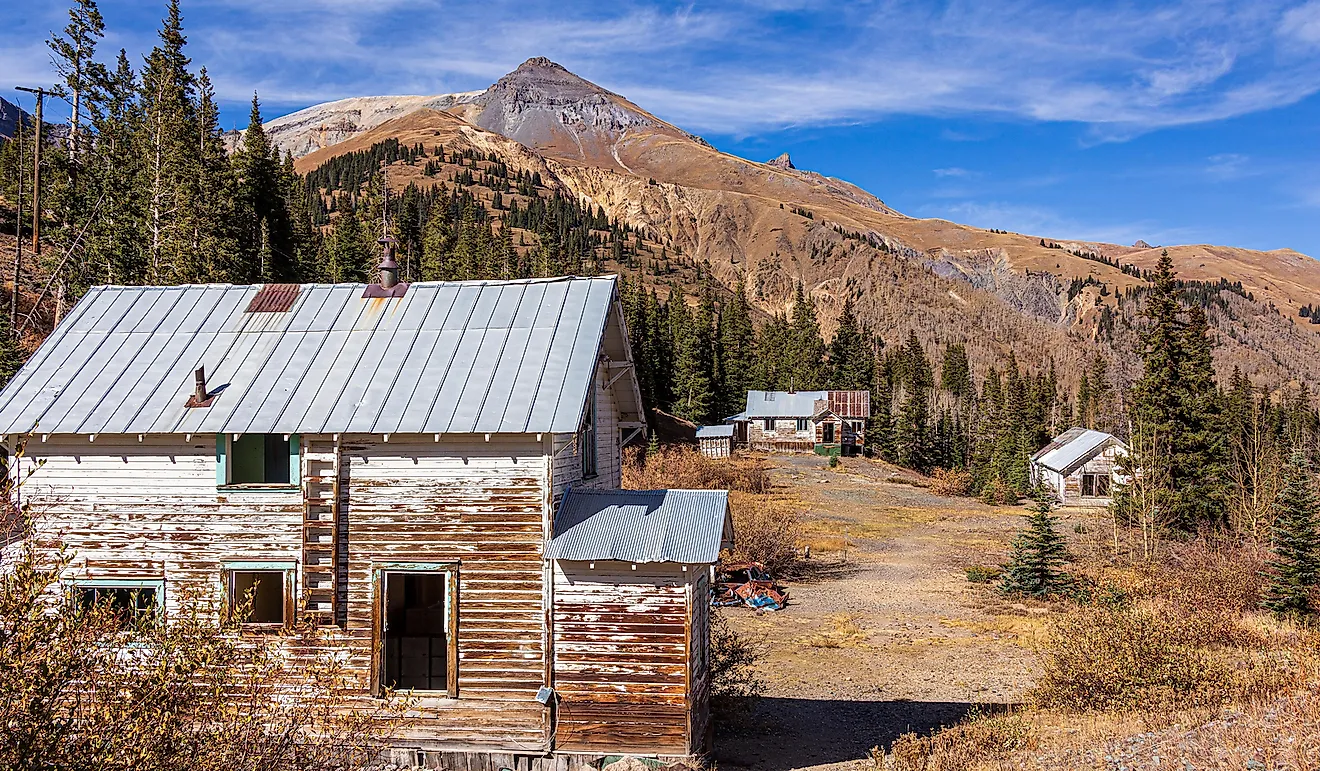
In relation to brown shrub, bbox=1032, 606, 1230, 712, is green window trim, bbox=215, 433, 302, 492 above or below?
above

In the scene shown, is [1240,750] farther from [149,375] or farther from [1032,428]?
[1032,428]

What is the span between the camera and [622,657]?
12641 millimetres

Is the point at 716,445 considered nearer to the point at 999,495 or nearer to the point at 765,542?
the point at 999,495

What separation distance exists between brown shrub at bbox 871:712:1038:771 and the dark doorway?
7593mm

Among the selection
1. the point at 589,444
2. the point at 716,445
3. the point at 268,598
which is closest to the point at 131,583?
the point at 268,598

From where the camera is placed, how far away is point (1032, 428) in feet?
272

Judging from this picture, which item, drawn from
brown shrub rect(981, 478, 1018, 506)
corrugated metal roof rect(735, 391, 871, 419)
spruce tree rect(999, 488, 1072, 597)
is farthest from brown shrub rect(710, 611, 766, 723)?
corrugated metal roof rect(735, 391, 871, 419)

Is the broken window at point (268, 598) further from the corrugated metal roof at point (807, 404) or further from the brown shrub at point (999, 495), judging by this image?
the corrugated metal roof at point (807, 404)

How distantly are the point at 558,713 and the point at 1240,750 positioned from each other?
8646 mm

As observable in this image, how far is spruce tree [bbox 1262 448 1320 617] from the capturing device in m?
22.2

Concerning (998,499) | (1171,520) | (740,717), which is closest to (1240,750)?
(740,717)

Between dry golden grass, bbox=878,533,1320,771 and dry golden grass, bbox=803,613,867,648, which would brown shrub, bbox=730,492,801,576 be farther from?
dry golden grass, bbox=878,533,1320,771

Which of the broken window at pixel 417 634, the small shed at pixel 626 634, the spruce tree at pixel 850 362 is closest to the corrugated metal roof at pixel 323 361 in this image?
the small shed at pixel 626 634

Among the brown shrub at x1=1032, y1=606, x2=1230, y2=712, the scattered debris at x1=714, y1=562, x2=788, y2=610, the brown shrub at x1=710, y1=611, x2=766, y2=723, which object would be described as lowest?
the scattered debris at x1=714, y1=562, x2=788, y2=610
